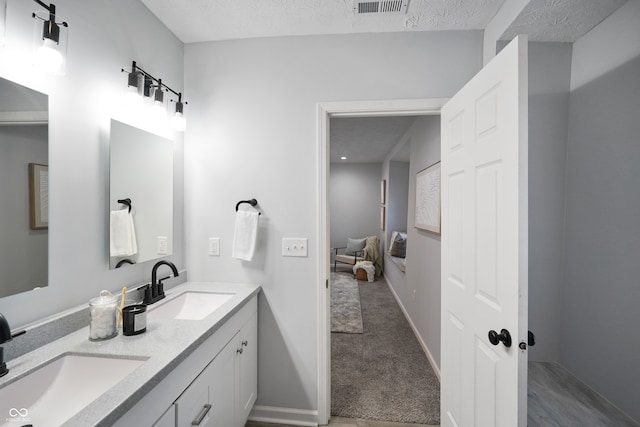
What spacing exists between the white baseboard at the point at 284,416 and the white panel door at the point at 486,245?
0.83 m

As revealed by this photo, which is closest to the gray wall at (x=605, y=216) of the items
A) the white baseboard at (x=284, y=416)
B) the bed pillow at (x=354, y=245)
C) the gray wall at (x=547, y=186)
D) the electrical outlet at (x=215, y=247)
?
the gray wall at (x=547, y=186)

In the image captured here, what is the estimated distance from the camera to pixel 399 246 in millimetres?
4797

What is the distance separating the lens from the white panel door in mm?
1042

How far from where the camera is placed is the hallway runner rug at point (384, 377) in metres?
1.91

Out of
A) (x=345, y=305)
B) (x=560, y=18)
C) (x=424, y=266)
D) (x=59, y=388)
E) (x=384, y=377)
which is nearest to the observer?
(x=59, y=388)

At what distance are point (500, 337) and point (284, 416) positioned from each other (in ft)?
4.82

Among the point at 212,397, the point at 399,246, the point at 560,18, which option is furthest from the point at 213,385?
the point at 399,246

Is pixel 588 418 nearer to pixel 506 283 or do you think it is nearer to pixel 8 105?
pixel 506 283

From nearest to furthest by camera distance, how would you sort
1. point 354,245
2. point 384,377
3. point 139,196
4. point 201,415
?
point 201,415, point 139,196, point 384,377, point 354,245

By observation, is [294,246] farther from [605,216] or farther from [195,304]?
[605,216]

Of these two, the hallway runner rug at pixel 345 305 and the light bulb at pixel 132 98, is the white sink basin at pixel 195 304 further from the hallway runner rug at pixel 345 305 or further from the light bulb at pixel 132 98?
the hallway runner rug at pixel 345 305

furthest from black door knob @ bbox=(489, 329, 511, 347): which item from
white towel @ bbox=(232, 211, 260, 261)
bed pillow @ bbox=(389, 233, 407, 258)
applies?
bed pillow @ bbox=(389, 233, 407, 258)

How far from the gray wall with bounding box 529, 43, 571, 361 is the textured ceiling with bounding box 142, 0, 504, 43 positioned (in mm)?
484

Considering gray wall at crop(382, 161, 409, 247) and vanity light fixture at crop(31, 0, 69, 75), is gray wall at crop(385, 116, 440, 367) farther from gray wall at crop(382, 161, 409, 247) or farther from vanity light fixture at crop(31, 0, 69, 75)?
vanity light fixture at crop(31, 0, 69, 75)
